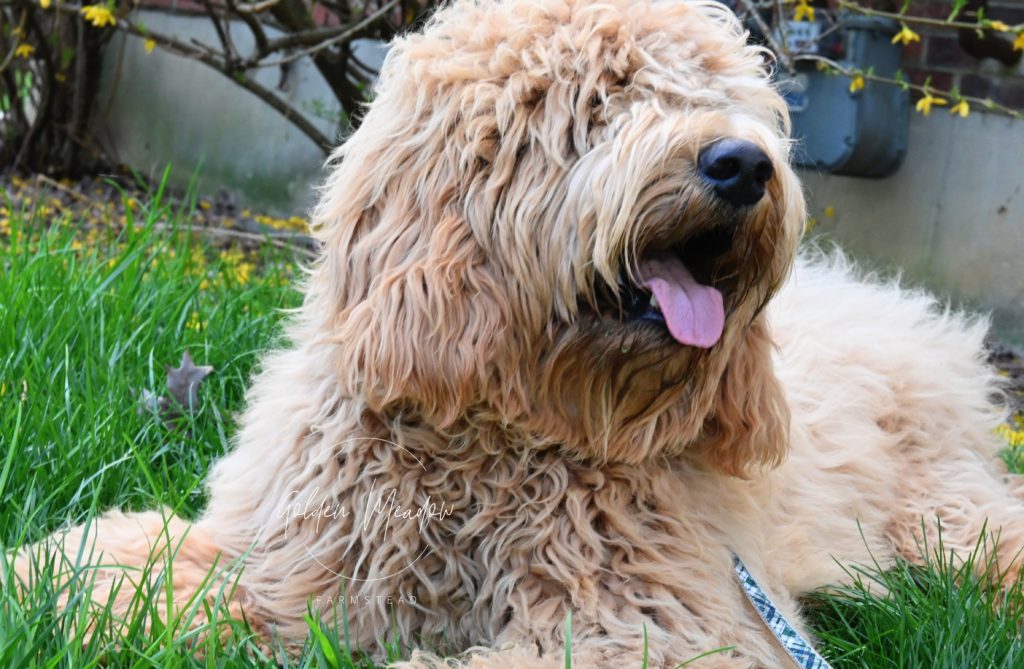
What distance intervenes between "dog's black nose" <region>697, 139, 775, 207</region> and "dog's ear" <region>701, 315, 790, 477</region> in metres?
0.43

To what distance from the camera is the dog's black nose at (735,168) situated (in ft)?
7.36

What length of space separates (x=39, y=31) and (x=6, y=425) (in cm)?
555

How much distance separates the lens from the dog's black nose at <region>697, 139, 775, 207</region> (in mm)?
2244

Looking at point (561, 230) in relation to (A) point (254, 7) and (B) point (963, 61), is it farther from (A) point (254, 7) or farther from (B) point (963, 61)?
(B) point (963, 61)

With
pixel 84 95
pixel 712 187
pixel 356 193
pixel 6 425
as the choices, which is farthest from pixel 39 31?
pixel 712 187

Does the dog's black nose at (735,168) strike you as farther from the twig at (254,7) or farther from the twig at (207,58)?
the twig at (207,58)

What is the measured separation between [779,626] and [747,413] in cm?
44

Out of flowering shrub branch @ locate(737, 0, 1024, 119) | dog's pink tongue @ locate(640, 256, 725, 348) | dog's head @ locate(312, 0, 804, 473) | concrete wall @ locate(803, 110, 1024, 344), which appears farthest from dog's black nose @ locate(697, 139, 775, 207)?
concrete wall @ locate(803, 110, 1024, 344)

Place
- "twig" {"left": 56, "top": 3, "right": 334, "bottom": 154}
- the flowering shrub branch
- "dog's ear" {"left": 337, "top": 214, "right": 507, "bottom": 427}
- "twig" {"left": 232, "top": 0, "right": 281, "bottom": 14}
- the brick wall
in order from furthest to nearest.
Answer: "twig" {"left": 56, "top": 3, "right": 334, "bottom": 154}
the brick wall
"twig" {"left": 232, "top": 0, "right": 281, "bottom": 14}
the flowering shrub branch
"dog's ear" {"left": 337, "top": 214, "right": 507, "bottom": 427}

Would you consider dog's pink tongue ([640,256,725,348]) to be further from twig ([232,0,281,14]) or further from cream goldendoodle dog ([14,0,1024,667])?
twig ([232,0,281,14])

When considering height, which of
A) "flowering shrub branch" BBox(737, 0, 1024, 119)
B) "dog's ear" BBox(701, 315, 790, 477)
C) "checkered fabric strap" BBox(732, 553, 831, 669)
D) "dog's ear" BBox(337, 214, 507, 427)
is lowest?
"checkered fabric strap" BBox(732, 553, 831, 669)

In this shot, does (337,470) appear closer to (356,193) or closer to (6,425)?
(356,193)

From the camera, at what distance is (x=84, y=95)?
8.82 metres

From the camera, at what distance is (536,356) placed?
2.44 m
